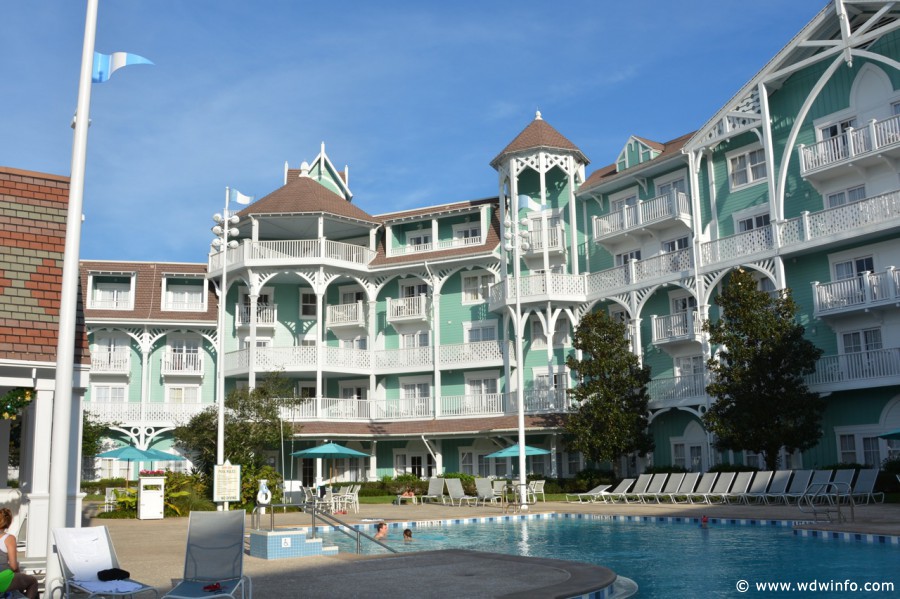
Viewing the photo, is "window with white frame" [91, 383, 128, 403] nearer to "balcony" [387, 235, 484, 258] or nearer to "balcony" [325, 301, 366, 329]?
"balcony" [325, 301, 366, 329]

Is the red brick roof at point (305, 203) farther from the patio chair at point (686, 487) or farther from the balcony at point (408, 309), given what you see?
the patio chair at point (686, 487)

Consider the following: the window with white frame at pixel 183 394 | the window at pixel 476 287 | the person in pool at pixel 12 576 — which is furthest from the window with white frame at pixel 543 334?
the person in pool at pixel 12 576

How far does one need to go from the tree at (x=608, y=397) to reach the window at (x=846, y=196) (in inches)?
320

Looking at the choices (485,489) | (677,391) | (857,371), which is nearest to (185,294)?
(485,489)

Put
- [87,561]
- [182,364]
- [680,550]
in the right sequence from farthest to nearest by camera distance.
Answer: [182,364] < [680,550] < [87,561]

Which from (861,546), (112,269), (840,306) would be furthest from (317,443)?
(861,546)

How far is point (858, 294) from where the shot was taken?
27047 mm

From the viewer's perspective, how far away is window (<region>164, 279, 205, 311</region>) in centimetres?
4291

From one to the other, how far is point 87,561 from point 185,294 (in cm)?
3577

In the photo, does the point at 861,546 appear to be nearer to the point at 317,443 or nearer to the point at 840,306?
the point at 840,306

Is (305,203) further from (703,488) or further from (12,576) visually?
(12,576)

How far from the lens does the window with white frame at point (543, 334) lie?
3741 cm

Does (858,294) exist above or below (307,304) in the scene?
below

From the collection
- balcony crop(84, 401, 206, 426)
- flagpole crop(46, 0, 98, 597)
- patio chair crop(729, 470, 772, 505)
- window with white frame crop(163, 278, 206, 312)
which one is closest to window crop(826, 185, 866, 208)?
patio chair crop(729, 470, 772, 505)
